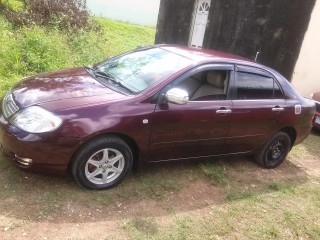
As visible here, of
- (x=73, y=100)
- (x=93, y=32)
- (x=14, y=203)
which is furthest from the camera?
(x=93, y=32)

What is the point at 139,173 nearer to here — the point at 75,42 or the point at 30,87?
the point at 30,87

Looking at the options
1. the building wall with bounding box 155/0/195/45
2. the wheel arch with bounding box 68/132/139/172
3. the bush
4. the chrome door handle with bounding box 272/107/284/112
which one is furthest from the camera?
the building wall with bounding box 155/0/195/45

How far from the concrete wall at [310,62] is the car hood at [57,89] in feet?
20.2

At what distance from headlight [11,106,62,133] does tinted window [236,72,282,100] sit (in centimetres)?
241

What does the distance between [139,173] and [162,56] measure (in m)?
1.55

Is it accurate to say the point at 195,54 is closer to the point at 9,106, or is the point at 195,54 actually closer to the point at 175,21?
the point at 9,106

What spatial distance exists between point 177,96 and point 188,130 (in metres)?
0.56

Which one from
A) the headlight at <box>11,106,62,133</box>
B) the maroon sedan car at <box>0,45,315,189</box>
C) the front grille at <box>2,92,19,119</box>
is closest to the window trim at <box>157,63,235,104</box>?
the maroon sedan car at <box>0,45,315,189</box>

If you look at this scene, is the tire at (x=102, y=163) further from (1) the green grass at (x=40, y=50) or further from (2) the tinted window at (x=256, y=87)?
(1) the green grass at (x=40, y=50)

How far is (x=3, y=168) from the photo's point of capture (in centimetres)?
415

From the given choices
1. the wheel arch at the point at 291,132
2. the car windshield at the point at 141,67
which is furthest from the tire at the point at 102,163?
the wheel arch at the point at 291,132

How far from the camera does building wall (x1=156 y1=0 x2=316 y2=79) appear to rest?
8.79 meters

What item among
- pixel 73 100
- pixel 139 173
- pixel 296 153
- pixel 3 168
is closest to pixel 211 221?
pixel 139 173

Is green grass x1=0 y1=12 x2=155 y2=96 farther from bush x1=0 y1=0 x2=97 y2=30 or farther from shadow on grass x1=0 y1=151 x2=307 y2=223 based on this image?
shadow on grass x1=0 y1=151 x2=307 y2=223
